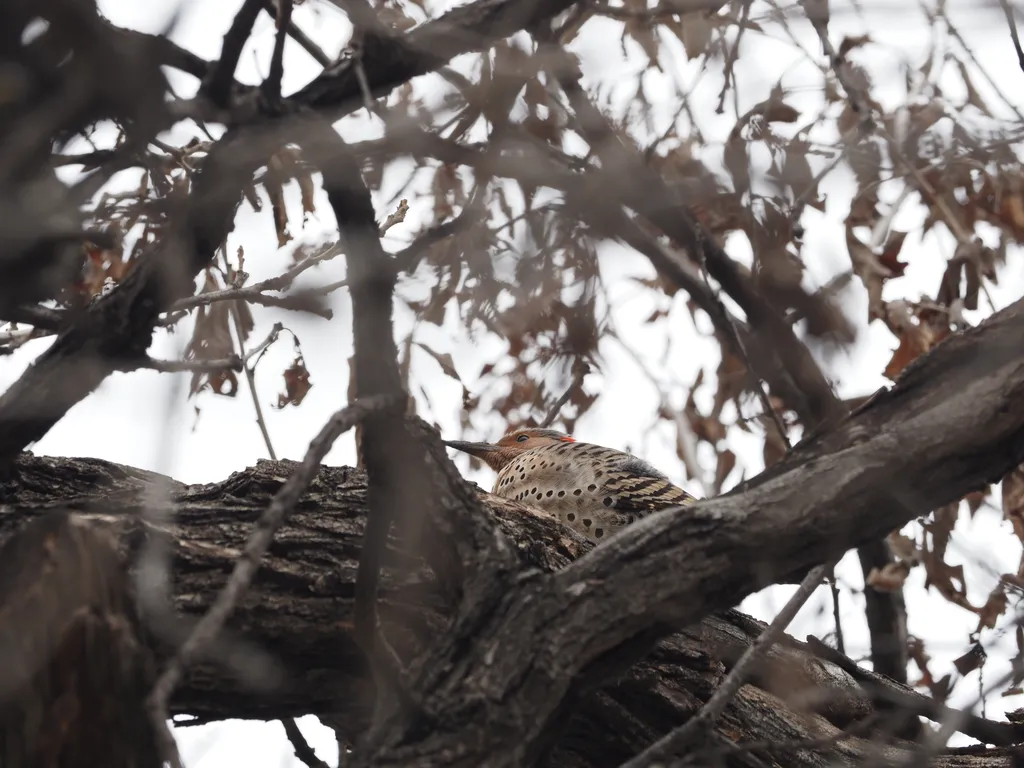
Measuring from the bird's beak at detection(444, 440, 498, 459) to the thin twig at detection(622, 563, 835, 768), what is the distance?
432 cm

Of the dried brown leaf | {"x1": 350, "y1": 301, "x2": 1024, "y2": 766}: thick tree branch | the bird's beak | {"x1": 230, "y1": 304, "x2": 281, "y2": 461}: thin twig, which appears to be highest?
the bird's beak

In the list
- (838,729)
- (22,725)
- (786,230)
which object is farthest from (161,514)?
(838,729)

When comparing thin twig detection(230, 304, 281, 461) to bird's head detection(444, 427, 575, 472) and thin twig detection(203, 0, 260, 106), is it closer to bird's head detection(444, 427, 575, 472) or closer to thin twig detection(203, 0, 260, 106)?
thin twig detection(203, 0, 260, 106)

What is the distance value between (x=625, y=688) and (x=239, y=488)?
1558 millimetres

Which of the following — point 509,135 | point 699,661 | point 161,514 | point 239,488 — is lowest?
point 161,514

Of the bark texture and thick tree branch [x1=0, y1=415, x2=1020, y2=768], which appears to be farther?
the bark texture

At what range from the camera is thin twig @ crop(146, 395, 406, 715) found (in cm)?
196

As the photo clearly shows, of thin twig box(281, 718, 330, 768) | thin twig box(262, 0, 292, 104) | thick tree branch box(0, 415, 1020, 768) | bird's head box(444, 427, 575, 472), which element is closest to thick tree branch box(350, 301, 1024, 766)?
thick tree branch box(0, 415, 1020, 768)

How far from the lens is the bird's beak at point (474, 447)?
729 centimetres

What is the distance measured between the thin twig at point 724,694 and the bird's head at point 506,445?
420 cm

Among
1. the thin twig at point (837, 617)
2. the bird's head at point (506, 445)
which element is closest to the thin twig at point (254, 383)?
the thin twig at point (837, 617)

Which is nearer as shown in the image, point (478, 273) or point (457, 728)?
point (457, 728)

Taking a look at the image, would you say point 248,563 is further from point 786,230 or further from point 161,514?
point 786,230

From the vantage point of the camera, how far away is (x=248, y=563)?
7.13 feet
